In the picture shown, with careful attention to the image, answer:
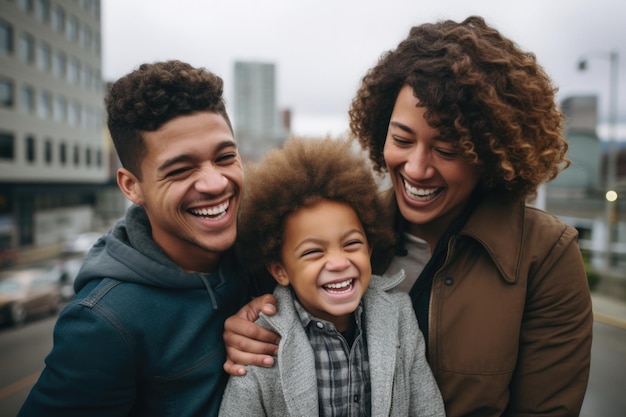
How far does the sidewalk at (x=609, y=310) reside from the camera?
9940 millimetres

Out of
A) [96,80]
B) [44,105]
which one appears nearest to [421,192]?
[44,105]

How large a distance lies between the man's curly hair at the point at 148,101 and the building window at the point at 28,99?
1300 inches

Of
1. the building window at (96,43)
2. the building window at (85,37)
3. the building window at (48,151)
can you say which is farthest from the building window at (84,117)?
the building window at (96,43)

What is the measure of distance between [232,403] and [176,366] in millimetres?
270

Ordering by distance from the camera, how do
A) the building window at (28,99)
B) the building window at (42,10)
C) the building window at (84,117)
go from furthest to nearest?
the building window at (84,117) → the building window at (42,10) → the building window at (28,99)

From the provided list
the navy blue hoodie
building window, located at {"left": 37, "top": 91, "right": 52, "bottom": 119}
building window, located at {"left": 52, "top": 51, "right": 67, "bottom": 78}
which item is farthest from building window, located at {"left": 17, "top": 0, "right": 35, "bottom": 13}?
the navy blue hoodie

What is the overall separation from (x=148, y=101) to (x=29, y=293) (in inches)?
491

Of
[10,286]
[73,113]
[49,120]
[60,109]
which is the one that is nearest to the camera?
[10,286]

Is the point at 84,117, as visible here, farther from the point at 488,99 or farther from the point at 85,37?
the point at 488,99

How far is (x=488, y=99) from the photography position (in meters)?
1.75

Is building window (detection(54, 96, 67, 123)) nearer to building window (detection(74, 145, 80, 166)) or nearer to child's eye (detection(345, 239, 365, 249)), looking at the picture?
building window (detection(74, 145, 80, 166))

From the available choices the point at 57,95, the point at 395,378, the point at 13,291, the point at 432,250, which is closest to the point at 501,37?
the point at 432,250

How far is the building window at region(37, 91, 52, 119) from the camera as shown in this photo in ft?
98.5

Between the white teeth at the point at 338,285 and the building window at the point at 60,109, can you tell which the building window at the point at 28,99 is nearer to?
the building window at the point at 60,109
